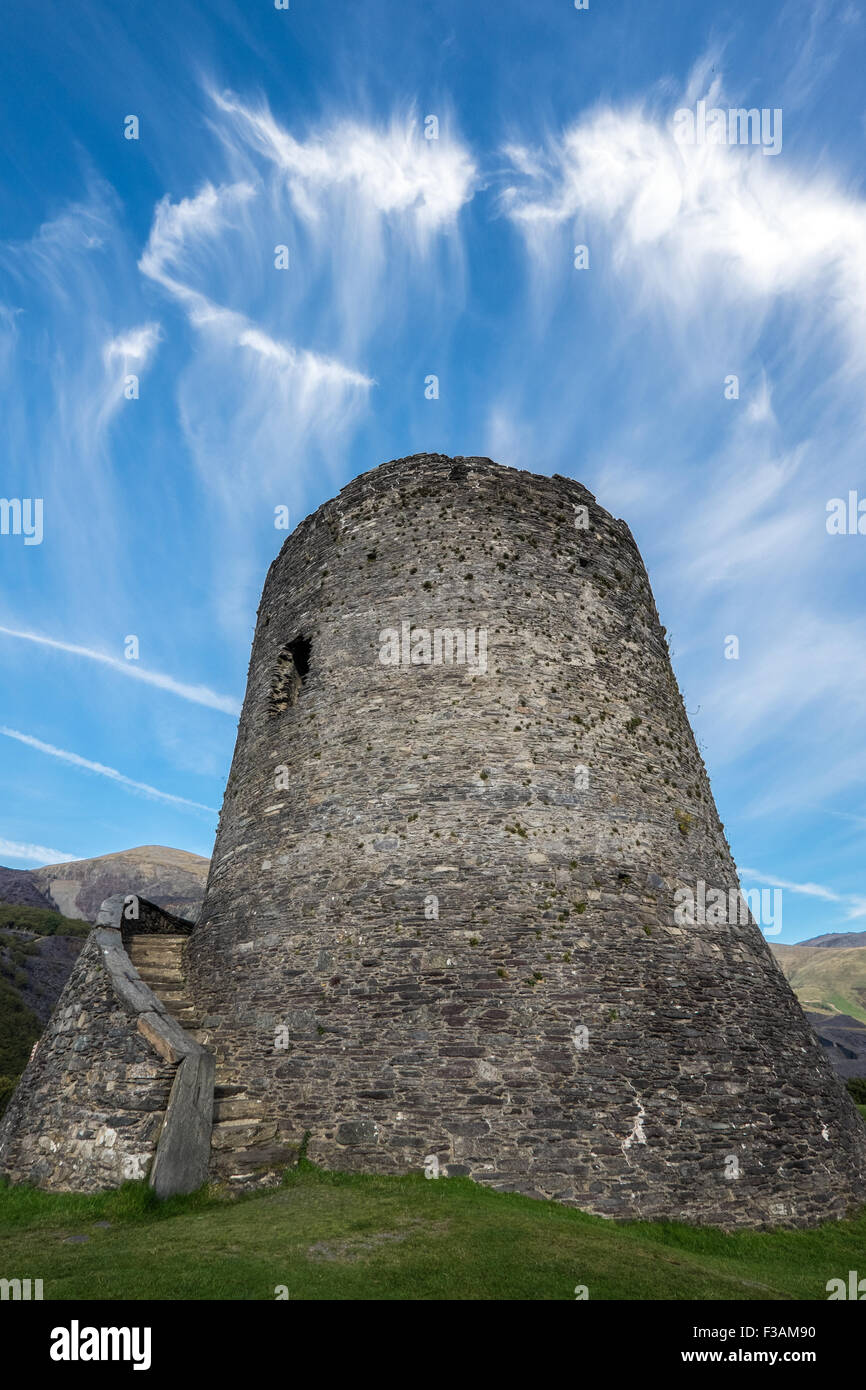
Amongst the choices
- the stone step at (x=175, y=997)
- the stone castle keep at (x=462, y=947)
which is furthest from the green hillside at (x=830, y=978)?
the stone step at (x=175, y=997)

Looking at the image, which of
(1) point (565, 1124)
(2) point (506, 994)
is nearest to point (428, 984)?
(2) point (506, 994)

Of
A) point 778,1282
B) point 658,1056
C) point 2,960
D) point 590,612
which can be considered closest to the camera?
point 778,1282

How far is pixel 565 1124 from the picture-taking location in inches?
356

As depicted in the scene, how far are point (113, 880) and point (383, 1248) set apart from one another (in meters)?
94.5

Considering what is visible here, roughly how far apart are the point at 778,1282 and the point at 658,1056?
8.46 feet

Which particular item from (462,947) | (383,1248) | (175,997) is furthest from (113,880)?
(383,1248)

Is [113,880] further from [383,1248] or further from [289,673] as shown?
[383,1248]

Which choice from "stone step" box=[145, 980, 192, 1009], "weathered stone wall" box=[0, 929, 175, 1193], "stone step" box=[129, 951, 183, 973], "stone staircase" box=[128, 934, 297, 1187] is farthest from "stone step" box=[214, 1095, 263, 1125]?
"stone step" box=[129, 951, 183, 973]

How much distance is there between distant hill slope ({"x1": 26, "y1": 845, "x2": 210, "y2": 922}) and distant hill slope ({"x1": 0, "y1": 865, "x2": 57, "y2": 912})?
60.6 feet

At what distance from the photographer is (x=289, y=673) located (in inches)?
593

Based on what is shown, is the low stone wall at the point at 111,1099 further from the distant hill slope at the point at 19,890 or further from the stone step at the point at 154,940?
the distant hill slope at the point at 19,890

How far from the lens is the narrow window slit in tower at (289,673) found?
1473 cm

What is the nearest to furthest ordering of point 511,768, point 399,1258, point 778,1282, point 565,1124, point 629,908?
point 399,1258, point 778,1282, point 565,1124, point 629,908, point 511,768

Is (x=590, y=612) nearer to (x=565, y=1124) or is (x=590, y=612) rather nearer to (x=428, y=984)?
(x=428, y=984)
